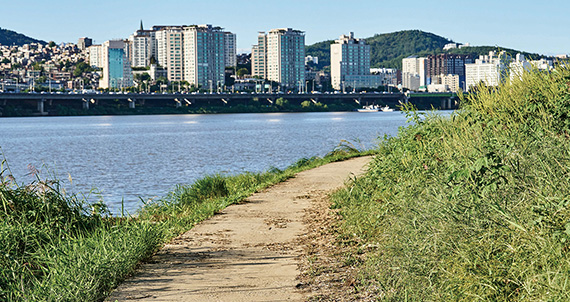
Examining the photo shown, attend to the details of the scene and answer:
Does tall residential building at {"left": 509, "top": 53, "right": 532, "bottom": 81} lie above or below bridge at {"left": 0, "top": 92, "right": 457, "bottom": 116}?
Result: below

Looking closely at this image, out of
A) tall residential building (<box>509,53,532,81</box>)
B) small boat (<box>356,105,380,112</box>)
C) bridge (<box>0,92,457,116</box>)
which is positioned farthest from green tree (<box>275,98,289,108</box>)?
tall residential building (<box>509,53,532,81</box>)

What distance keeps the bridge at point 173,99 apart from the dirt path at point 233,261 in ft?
410

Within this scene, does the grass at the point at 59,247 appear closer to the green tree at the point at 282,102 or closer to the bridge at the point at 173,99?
the bridge at the point at 173,99

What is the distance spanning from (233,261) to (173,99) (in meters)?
158

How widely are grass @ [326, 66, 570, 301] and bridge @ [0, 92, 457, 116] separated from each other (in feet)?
419

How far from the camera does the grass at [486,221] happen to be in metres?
5.08

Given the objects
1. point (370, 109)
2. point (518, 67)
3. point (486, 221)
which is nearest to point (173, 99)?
point (370, 109)

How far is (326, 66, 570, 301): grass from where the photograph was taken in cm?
508

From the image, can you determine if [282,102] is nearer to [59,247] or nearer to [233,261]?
[233,261]

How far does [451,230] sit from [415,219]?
1.39ft

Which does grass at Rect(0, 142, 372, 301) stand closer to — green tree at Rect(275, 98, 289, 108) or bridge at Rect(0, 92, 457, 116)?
bridge at Rect(0, 92, 457, 116)

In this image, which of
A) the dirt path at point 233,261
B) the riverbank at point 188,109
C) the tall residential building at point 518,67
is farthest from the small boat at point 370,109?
the tall residential building at point 518,67

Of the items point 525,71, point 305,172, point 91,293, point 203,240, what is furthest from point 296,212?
point 305,172

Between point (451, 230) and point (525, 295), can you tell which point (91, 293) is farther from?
point (525, 295)
